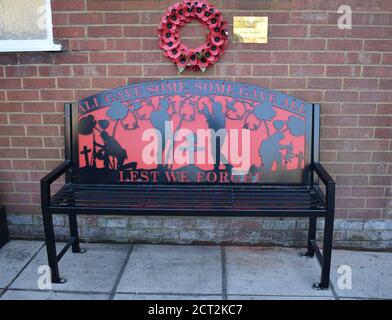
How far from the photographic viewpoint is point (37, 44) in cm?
322

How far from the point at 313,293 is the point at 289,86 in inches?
A: 56.9

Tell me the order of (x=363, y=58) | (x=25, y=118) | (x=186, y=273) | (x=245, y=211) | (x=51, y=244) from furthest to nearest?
(x=25, y=118), (x=363, y=58), (x=186, y=273), (x=51, y=244), (x=245, y=211)

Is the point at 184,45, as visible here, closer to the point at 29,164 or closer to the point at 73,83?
the point at 73,83

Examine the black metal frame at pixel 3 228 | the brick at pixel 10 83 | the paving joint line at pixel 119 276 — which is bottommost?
the paving joint line at pixel 119 276

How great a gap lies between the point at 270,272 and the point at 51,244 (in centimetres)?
148

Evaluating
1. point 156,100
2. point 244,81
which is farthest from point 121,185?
point 244,81

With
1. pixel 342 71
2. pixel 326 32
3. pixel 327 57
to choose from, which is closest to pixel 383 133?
pixel 342 71

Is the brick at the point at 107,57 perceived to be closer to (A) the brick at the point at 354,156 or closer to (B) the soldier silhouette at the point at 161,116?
(B) the soldier silhouette at the point at 161,116

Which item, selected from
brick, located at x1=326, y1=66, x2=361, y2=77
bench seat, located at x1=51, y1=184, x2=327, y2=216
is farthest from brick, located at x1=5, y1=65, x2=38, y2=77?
brick, located at x1=326, y1=66, x2=361, y2=77

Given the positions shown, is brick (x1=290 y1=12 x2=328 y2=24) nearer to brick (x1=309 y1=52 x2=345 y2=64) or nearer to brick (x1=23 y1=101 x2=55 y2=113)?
brick (x1=309 y1=52 x2=345 y2=64)

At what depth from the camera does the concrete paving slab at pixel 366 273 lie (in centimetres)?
282

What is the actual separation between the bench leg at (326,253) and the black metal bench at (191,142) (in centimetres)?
35

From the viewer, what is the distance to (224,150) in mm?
3184

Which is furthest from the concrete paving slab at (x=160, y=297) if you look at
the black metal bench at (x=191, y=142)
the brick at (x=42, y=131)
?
the brick at (x=42, y=131)
